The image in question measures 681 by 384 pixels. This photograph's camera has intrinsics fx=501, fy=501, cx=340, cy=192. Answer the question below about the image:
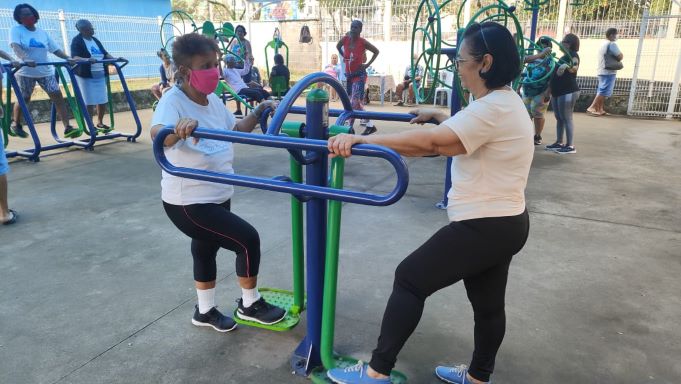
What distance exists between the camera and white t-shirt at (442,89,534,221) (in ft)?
5.05

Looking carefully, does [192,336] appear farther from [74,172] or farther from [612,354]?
[74,172]

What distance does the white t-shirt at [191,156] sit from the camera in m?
2.09

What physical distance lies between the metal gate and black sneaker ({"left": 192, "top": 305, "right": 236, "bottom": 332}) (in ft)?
31.0

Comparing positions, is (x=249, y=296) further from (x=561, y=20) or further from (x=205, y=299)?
(x=561, y=20)

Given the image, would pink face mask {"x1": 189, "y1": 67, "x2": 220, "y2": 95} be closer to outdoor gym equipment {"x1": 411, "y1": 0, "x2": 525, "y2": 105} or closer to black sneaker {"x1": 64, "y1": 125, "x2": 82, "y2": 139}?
outdoor gym equipment {"x1": 411, "y1": 0, "x2": 525, "y2": 105}

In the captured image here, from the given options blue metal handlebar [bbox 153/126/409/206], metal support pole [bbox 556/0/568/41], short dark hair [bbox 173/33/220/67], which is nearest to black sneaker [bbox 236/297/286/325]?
blue metal handlebar [bbox 153/126/409/206]

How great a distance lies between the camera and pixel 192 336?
239 cm

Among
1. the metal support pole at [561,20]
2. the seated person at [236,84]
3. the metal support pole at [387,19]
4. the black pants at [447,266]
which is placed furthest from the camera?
the metal support pole at [387,19]

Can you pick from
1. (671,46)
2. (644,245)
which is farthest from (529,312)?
(671,46)

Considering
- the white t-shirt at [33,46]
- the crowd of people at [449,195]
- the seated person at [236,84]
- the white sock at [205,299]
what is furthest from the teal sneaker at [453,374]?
the seated person at [236,84]

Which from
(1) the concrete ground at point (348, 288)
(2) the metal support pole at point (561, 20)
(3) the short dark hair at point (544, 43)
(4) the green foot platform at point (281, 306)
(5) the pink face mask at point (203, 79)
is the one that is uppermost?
(2) the metal support pole at point (561, 20)

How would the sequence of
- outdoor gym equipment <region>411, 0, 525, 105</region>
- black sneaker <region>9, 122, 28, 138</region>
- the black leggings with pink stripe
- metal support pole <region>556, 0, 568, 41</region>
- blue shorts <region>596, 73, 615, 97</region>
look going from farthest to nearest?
metal support pole <region>556, 0, 568, 41</region>
blue shorts <region>596, 73, 615, 97</region>
black sneaker <region>9, 122, 28, 138</region>
outdoor gym equipment <region>411, 0, 525, 105</region>
the black leggings with pink stripe

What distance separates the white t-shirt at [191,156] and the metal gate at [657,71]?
30.7 ft

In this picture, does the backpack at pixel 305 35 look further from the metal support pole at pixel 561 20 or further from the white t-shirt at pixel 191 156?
the white t-shirt at pixel 191 156
